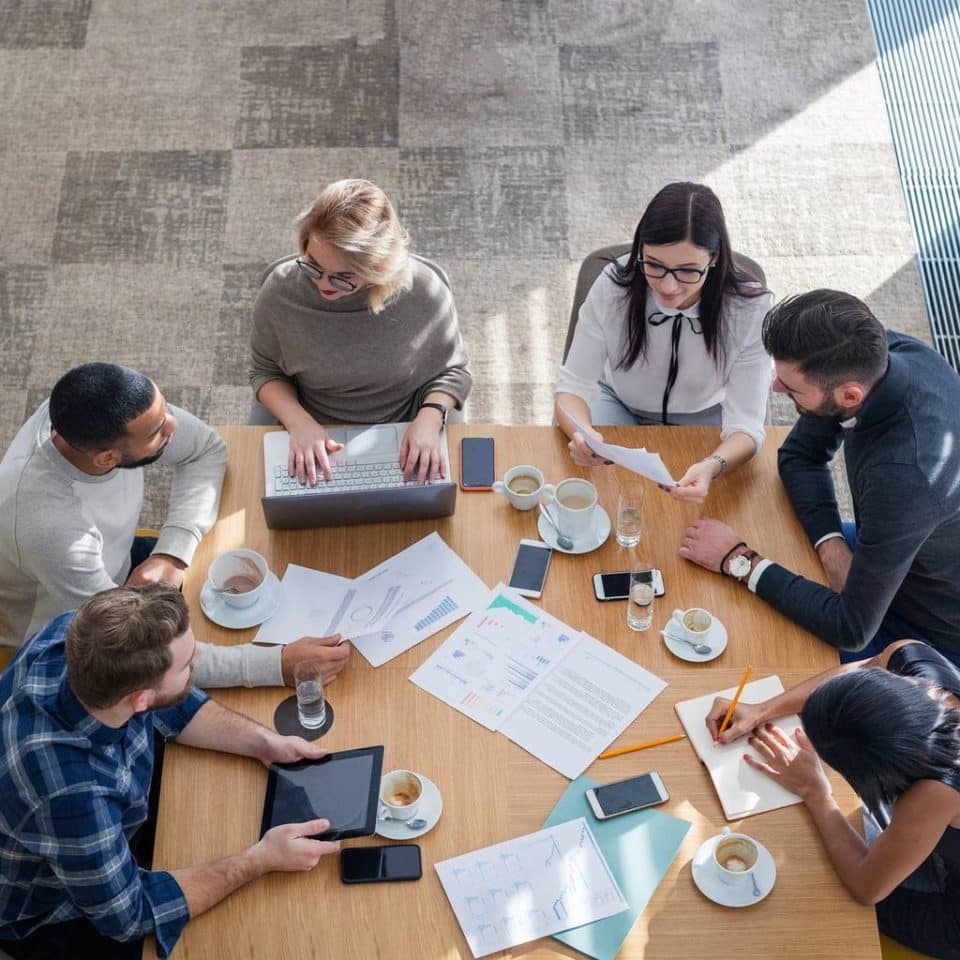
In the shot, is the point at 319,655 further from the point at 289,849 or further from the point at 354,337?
the point at 354,337

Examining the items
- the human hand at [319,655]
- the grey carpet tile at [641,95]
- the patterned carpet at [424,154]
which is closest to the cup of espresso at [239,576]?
the human hand at [319,655]

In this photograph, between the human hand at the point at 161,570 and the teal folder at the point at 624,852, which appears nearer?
the teal folder at the point at 624,852

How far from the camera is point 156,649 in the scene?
1773 millimetres

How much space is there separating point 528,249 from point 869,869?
2.57 m

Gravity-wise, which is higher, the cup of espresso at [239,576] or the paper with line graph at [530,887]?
the cup of espresso at [239,576]

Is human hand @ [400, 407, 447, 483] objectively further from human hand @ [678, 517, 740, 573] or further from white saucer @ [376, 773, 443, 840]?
white saucer @ [376, 773, 443, 840]

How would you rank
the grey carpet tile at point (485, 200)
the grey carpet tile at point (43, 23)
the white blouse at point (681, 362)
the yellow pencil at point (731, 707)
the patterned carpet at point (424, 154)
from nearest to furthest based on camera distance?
the yellow pencil at point (731, 707), the white blouse at point (681, 362), the patterned carpet at point (424, 154), the grey carpet tile at point (485, 200), the grey carpet tile at point (43, 23)

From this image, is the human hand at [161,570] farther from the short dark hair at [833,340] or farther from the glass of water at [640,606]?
the short dark hair at [833,340]

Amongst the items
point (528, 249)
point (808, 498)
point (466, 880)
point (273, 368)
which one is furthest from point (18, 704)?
point (528, 249)

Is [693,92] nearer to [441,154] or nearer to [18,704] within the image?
[441,154]

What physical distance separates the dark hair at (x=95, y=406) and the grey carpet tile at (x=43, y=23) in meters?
2.85

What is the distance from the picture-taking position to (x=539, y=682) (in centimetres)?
205

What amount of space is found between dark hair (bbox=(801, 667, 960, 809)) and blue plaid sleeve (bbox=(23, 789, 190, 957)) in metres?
1.09

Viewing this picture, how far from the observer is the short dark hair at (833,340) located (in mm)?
2086
